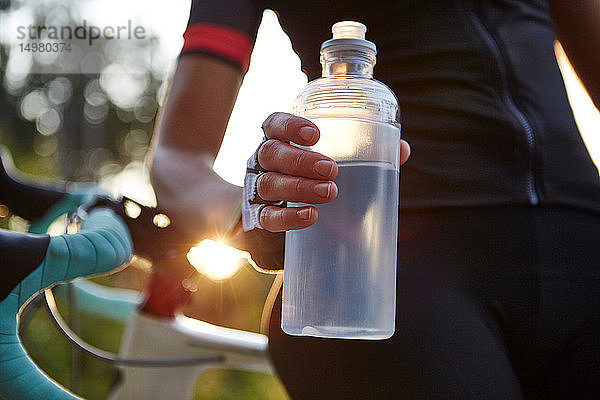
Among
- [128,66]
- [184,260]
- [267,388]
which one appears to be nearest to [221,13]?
[184,260]

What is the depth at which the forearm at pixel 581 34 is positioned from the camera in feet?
4.76

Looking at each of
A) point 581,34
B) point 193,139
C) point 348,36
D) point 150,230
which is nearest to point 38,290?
point 150,230

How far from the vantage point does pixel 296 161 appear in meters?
0.93

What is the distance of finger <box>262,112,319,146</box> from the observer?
3.06ft

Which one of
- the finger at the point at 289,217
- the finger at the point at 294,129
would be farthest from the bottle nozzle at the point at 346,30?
the finger at the point at 289,217

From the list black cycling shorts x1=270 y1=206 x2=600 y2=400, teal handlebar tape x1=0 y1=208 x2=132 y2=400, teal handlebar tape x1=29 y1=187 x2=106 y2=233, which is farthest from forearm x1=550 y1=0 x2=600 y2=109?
teal handlebar tape x1=29 y1=187 x2=106 y2=233

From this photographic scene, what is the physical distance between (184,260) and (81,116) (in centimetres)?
2359

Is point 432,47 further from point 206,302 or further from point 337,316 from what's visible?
point 206,302

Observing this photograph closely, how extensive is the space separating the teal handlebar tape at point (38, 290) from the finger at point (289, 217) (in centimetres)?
40

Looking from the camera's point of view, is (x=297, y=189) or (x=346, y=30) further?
(x=346, y=30)

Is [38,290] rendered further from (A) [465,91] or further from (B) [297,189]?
(A) [465,91]

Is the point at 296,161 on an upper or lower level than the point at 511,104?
lower

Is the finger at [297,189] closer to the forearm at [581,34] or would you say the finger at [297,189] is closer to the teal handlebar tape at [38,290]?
the teal handlebar tape at [38,290]

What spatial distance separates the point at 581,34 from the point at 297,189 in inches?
35.1
